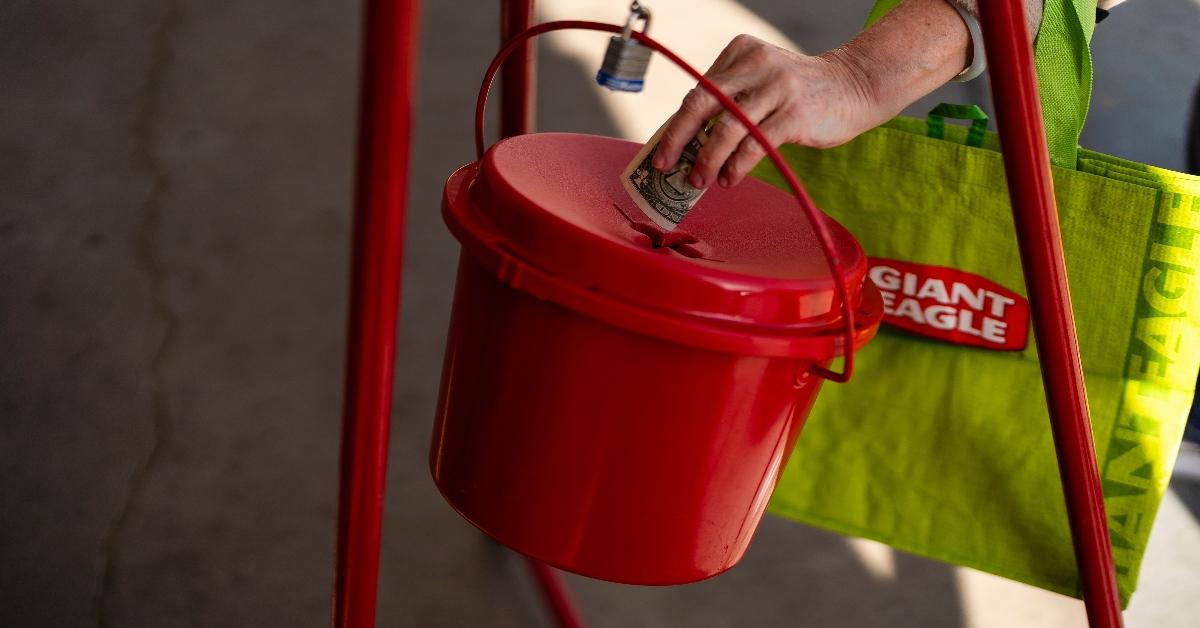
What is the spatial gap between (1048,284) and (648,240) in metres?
0.34

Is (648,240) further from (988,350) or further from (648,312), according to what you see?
(988,350)

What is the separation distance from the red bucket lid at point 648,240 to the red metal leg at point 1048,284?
145 mm

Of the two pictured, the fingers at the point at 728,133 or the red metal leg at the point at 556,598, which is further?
the red metal leg at the point at 556,598

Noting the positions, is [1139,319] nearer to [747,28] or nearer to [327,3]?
[747,28]

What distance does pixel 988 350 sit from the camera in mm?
1143

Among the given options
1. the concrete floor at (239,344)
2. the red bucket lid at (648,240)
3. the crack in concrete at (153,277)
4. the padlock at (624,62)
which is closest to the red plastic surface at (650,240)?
the red bucket lid at (648,240)

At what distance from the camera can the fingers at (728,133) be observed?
88cm

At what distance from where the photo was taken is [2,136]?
7.80 feet

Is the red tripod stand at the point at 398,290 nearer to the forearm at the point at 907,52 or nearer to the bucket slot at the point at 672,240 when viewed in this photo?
the forearm at the point at 907,52

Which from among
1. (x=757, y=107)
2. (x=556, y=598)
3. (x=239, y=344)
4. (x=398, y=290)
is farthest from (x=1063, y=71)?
(x=239, y=344)

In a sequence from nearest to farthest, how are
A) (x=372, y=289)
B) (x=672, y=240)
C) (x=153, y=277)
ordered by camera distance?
(x=372, y=289)
(x=672, y=240)
(x=153, y=277)

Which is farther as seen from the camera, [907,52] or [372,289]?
[907,52]

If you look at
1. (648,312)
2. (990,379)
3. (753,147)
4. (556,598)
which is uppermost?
(753,147)

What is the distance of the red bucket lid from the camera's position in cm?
83
